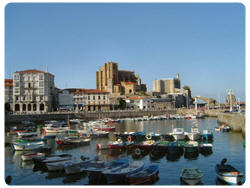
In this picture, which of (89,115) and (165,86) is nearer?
(89,115)

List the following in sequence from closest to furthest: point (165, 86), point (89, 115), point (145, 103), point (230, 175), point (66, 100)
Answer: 1. point (230, 175)
2. point (89, 115)
3. point (66, 100)
4. point (145, 103)
5. point (165, 86)

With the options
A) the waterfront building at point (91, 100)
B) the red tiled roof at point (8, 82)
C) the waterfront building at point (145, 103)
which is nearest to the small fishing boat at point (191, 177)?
the red tiled roof at point (8, 82)

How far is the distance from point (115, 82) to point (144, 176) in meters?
141

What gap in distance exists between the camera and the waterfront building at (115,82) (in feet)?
501

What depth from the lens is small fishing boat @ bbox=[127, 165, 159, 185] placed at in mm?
18969

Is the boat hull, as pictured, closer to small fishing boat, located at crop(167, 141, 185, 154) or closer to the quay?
small fishing boat, located at crop(167, 141, 185, 154)

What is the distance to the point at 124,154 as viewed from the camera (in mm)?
30078

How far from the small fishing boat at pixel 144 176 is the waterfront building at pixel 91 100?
95.0 m

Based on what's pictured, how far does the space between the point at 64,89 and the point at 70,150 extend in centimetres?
9095

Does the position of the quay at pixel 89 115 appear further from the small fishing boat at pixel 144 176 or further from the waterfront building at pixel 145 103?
the small fishing boat at pixel 144 176

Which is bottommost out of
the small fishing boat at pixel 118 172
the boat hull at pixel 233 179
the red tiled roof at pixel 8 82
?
the boat hull at pixel 233 179

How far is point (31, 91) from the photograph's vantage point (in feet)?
309

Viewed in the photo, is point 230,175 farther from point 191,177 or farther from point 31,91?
point 31,91

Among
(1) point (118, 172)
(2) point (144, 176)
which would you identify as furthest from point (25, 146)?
(2) point (144, 176)
